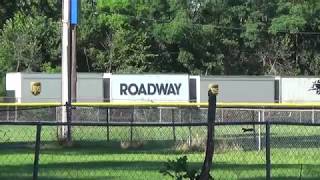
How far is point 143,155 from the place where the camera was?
17.9 metres

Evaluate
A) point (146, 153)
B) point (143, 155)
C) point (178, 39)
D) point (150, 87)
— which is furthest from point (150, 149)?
point (178, 39)

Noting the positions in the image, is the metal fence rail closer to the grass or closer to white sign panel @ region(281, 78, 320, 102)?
the grass

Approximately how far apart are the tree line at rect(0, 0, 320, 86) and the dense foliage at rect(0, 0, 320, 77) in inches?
4.0

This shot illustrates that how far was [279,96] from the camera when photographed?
55125 mm

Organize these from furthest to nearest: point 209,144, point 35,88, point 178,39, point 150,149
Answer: point 178,39 < point 35,88 < point 150,149 < point 209,144

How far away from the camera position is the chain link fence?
43.7ft

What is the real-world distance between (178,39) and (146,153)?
208ft

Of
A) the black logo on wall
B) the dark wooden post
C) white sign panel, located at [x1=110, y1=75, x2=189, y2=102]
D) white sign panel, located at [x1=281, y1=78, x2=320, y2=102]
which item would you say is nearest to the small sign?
white sign panel, located at [x1=110, y1=75, x2=189, y2=102]

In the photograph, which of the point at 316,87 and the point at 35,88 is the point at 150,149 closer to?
the point at 35,88

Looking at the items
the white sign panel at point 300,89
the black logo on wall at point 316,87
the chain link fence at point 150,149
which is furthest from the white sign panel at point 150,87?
the chain link fence at point 150,149

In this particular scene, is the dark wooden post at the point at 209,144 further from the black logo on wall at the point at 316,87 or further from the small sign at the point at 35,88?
the black logo on wall at the point at 316,87

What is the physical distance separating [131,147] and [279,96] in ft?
121

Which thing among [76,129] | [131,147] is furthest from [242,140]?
[76,129]

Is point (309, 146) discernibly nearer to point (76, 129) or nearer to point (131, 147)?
point (131, 147)
